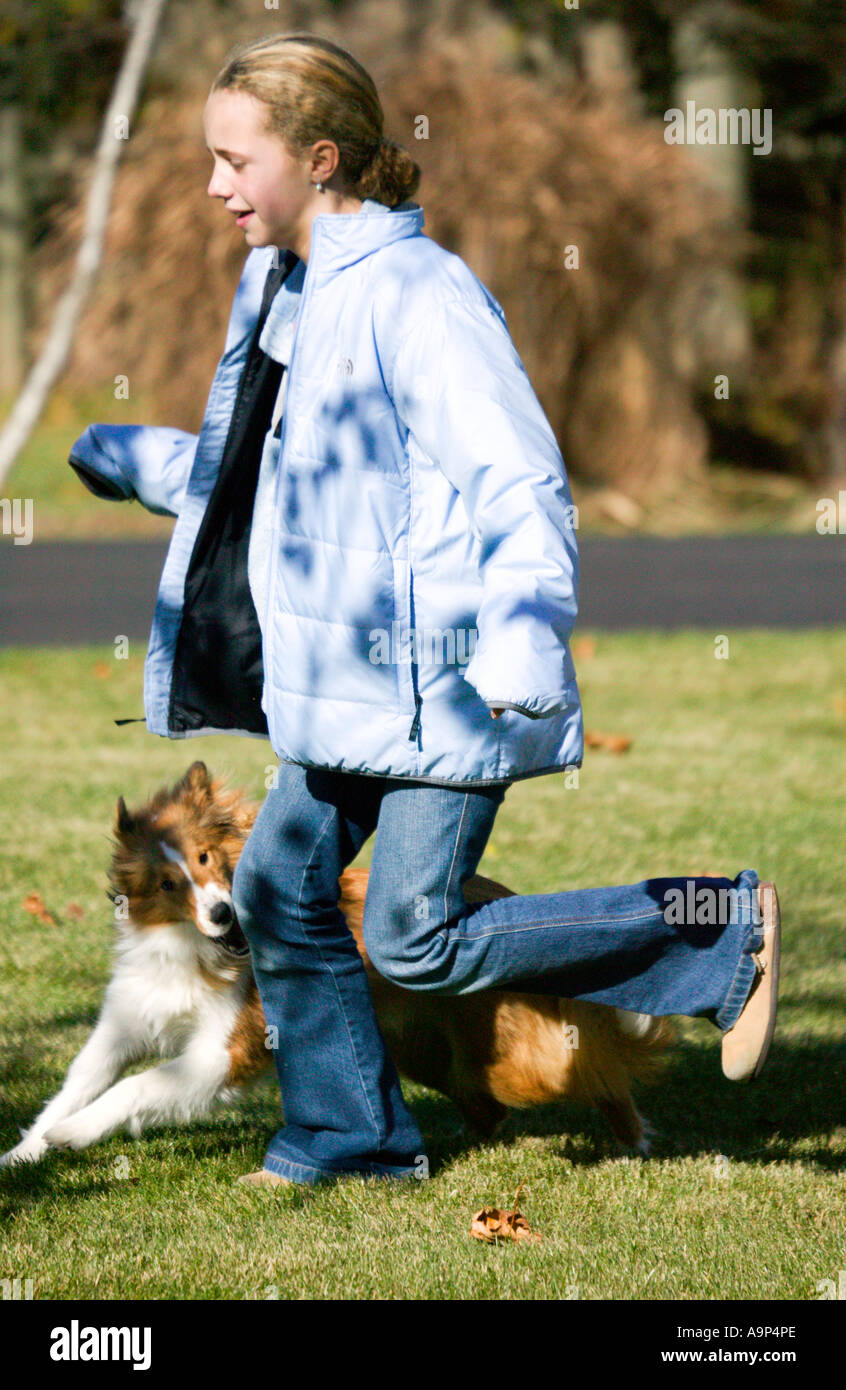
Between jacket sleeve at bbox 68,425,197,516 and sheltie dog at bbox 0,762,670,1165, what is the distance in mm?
683

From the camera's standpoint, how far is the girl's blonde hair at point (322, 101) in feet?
11.1

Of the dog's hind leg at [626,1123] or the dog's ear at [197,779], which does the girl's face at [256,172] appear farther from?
the dog's hind leg at [626,1123]

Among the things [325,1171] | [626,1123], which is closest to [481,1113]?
[626,1123]

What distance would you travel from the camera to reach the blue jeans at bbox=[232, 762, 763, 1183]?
3447 millimetres

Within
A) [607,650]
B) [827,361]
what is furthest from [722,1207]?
[827,361]

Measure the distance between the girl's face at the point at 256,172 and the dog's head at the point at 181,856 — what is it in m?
1.33

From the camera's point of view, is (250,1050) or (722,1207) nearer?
(722,1207)

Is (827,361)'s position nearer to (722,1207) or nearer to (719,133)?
(719,133)

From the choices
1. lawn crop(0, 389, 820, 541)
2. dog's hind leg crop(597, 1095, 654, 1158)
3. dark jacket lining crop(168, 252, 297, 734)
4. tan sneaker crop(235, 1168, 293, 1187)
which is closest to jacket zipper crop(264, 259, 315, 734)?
dark jacket lining crop(168, 252, 297, 734)

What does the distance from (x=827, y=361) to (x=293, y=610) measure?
20.8m

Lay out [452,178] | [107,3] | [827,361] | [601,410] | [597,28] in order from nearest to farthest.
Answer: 1. [452,178]
2. [601,410]
3. [107,3]
4. [597,28]
5. [827,361]

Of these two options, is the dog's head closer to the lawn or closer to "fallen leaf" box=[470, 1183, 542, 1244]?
"fallen leaf" box=[470, 1183, 542, 1244]

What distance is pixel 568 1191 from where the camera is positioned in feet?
12.8
